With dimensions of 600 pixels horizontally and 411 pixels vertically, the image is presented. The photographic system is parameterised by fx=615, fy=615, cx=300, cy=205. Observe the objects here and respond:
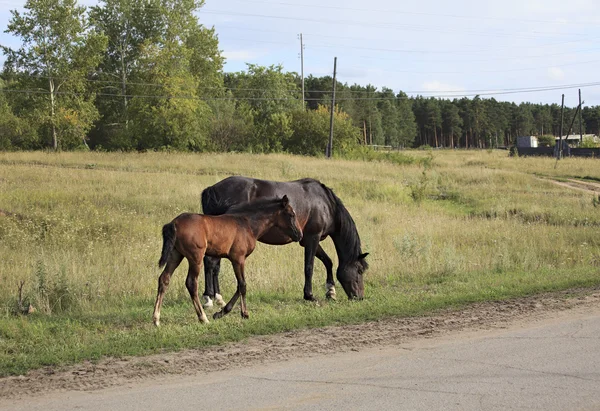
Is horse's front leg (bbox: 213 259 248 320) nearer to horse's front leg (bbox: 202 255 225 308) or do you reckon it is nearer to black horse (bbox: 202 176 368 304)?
horse's front leg (bbox: 202 255 225 308)

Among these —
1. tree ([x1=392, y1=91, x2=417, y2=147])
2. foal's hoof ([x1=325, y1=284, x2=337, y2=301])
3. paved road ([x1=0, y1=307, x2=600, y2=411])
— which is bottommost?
foal's hoof ([x1=325, y1=284, x2=337, y2=301])

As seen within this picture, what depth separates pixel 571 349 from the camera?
6910 mm

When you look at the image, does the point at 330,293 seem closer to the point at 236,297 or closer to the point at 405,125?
the point at 236,297

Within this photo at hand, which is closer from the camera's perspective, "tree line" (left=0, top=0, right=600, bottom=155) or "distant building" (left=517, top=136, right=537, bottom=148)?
"tree line" (left=0, top=0, right=600, bottom=155)

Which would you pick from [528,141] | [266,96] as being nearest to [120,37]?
[266,96]

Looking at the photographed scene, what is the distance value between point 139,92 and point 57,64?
719cm

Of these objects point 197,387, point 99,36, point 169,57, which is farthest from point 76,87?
point 197,387

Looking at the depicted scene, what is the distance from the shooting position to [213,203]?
32.8 ft

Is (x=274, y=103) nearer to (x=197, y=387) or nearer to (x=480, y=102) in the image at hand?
(x=197, y=387)

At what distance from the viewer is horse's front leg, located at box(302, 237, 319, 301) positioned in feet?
31.9

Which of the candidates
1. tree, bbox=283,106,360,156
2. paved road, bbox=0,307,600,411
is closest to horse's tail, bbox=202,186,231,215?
paved road, bbox=0,307,600,411

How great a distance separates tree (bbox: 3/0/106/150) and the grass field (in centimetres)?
2398

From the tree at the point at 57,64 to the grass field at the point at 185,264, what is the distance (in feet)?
78.7

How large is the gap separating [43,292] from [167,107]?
45952 millimetres
